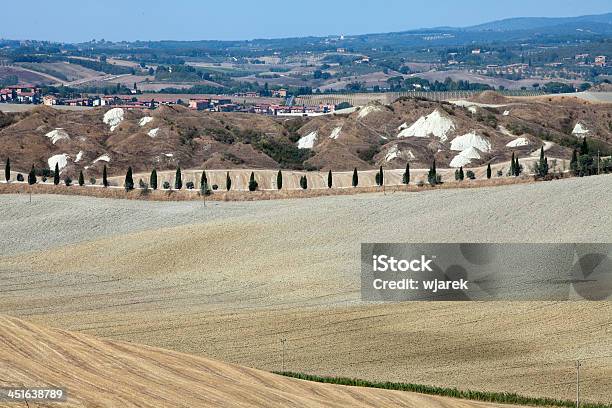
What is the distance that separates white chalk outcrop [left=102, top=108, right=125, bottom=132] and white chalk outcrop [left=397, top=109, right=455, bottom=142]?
33.5 meters

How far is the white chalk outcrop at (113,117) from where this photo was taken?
139m

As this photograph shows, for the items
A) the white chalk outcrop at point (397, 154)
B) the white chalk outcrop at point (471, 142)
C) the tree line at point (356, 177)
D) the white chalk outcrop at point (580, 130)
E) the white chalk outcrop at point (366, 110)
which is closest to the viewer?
the tree line at point (356, 177)

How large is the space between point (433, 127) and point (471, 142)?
9840 millimetres

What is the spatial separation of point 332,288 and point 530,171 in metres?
46.7

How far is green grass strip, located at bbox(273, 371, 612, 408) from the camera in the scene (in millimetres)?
39656

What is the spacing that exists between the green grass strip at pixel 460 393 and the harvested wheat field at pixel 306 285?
943 millimetres

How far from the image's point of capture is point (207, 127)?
453 ft

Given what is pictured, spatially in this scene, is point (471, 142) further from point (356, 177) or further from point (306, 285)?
point (306, 285)

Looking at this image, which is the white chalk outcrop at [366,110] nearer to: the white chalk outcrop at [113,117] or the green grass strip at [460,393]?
the white chalk outcrop at [113,117]

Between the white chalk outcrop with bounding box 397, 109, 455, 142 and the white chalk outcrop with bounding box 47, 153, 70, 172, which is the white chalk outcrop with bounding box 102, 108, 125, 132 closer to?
the white chalk outcrop with bounding box 47, 153, 70, 172

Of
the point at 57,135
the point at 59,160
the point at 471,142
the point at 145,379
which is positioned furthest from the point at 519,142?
the point at 145,379

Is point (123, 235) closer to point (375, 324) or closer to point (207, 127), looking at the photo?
point (375, 324)

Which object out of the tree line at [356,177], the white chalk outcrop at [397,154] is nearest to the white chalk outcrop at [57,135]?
the tree line at [356,177]

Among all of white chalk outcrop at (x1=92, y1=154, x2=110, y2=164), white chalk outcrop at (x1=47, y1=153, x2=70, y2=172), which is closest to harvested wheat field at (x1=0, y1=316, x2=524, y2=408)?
white chalk outcrop at (x1=92, y1=154, x2=110, y2=164)
